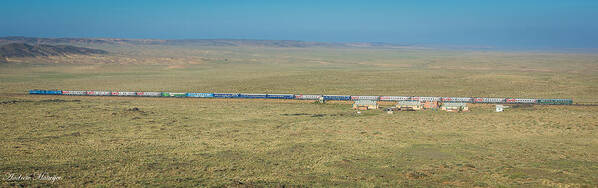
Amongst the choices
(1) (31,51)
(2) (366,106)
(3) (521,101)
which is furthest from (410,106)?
(1) (31,51)

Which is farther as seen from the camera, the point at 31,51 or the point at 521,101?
the point at 31,51

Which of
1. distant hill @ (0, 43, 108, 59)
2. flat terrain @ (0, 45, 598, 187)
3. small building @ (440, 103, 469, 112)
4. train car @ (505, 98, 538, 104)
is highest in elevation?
distant hill @ (0, 43, 108, 59)

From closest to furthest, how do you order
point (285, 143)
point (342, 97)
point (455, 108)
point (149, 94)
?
point (285, 143) < point (455, 108) < point (342, 97) < point (149, 94)

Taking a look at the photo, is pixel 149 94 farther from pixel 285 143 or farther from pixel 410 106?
pixel 285 143

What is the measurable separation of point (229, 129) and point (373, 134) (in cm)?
1467

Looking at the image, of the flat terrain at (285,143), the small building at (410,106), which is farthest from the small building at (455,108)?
the small building at (410,106)

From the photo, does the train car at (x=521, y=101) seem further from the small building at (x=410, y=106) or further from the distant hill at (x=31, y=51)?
the distant hill at (x=31, y=51)

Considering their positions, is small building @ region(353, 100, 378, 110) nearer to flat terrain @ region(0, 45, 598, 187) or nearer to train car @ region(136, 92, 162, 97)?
flat terrain @ region(0, 45, 598, 187)

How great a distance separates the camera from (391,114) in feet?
185

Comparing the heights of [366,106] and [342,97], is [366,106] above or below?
below

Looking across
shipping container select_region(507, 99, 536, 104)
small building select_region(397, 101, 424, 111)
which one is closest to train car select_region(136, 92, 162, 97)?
small building select_region(397, 101, 424, 111)

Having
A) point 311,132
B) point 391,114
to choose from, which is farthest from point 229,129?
point 391,114

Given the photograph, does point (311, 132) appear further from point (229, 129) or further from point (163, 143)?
point (163, 143)

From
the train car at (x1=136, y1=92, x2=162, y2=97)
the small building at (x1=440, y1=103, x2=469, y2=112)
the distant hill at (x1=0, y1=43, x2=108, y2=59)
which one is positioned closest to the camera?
the small building at (x1=440, y1=103, x2=469, y2=112)
